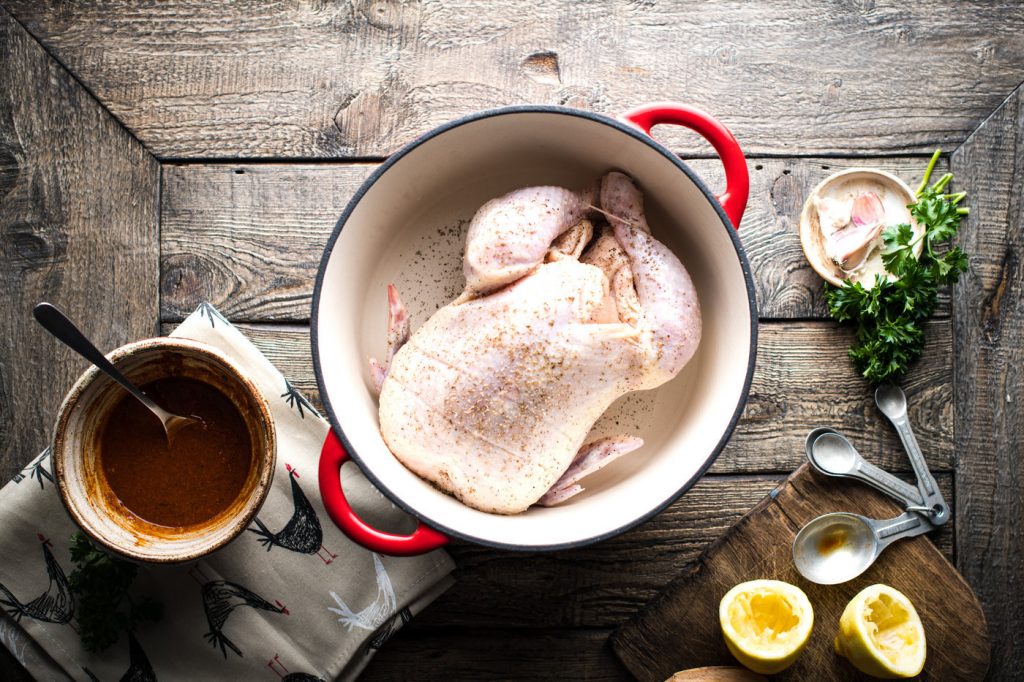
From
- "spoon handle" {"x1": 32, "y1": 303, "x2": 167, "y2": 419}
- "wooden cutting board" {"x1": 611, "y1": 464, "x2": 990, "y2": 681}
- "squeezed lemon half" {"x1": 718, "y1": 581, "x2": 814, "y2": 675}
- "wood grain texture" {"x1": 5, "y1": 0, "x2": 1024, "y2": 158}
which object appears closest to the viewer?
"spoon handle" {"x1": 32, "y1": 303, "x2": 167, "y2": 419}

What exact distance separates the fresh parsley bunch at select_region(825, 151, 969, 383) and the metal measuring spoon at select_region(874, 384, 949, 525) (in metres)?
0.03

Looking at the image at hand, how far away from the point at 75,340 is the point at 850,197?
1278 millimetres

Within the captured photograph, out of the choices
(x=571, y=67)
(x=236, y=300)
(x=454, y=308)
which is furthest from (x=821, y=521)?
(x=236, y=300)

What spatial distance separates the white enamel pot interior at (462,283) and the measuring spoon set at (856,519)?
261 millimetres

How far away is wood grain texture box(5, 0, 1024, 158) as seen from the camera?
1.29 m

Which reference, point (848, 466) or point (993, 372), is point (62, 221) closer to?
point (848, 466)

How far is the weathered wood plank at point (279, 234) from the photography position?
1.27 metres

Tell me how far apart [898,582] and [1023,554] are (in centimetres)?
29

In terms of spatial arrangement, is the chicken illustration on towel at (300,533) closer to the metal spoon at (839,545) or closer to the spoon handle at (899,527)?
the metal spoon at (839,545)

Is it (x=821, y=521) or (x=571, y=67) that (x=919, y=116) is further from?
(x=821, y=521)

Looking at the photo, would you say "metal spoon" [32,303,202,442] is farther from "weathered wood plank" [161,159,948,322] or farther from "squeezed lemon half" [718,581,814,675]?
"squeezed lemon half" [718,581,814,675]

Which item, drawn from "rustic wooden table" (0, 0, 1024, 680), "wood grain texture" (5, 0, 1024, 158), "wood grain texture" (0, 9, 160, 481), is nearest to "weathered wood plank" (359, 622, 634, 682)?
"rustic wooden table" (0, 0, 1024, 680)

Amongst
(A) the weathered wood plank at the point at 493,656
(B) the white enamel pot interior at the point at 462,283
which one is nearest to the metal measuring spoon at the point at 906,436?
(B) the white enamel pot interior at the point at 462,283

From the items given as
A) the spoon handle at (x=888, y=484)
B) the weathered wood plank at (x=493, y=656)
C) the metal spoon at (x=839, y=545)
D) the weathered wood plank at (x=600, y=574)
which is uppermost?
the spoon handle at (x=888, y=484)
